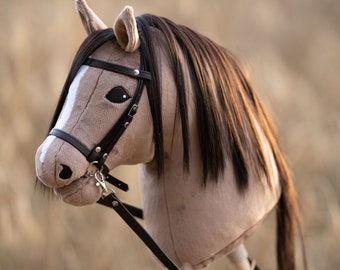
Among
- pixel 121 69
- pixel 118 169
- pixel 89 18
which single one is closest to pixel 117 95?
pixel 121 69

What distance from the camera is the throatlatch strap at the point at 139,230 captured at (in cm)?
83

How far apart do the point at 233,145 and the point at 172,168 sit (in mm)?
100

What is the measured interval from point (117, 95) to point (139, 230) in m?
0.22

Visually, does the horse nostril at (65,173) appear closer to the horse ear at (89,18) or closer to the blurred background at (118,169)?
the horse ear at (89,18)

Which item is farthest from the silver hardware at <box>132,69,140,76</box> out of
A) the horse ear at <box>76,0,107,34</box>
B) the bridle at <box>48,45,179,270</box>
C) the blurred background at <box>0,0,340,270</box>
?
the blurred background at <box>0,0,340,270</box>

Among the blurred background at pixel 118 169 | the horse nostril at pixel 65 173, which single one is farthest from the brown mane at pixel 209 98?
the blurred background at pixel 118 169

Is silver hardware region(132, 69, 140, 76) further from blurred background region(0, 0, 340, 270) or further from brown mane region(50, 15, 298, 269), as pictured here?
blurred background region(0, 0, 340, 270)

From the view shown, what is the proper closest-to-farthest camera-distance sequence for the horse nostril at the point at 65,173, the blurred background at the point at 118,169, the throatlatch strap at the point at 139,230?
the horse nostril at the point at 65,173 → the throatlatch strap at the point at 139,230 → the blurred background at the point at 118,169

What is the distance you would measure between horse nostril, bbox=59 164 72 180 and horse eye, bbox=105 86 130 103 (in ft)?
0.36

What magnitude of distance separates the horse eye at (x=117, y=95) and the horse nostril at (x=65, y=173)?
0.36ft

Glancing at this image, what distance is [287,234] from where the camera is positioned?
1072 millimetres

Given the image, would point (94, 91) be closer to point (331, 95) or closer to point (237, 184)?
point (237, 184)

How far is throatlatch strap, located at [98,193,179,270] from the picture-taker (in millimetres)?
825

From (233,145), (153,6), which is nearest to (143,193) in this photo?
(233,145)
